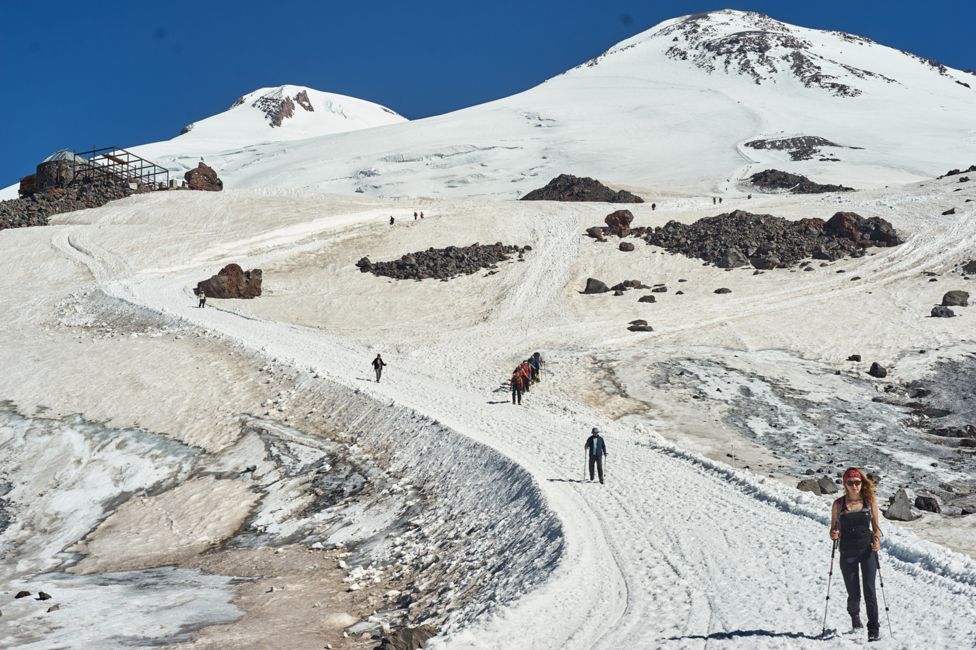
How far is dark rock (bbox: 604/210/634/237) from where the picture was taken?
62.3 meters

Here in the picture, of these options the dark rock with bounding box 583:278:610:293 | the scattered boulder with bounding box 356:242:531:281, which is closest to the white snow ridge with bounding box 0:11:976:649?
the scattered boulder with bounding box 356:242:531:281

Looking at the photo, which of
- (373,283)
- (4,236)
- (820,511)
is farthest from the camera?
(4,236)

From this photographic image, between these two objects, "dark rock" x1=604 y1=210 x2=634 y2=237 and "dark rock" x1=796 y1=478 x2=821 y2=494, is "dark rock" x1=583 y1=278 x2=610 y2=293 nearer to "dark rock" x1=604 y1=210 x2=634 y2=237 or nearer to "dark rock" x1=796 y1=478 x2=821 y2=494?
"dark rock" x1=604 y1=210 x2=634 y2=237

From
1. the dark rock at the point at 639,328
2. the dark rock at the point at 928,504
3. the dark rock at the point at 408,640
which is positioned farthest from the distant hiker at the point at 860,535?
the dark rock at the point at 639,328

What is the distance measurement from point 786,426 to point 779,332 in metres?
14.2

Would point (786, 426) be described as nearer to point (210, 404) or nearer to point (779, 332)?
point (779, 332)

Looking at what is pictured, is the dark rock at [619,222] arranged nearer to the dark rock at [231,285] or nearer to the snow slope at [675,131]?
the snow slope at [675,131]

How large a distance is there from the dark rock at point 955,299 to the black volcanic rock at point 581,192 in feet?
124

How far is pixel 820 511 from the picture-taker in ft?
49.8

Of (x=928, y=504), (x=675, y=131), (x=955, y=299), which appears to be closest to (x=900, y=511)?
(x=928, y=504)

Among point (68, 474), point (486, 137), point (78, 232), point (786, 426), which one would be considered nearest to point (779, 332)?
point (786, 426)

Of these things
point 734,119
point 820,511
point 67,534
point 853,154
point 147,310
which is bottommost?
point 67,534

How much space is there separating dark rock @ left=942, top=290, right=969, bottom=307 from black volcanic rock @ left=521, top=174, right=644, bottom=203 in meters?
37.8

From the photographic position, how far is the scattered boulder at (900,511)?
1654 centimetres
